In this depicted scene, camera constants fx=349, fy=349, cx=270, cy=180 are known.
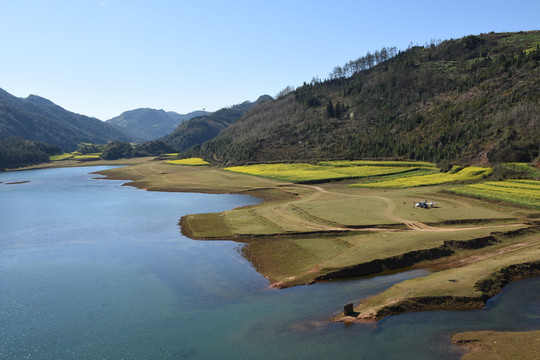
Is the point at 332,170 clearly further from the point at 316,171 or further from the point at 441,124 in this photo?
the point at 441,124

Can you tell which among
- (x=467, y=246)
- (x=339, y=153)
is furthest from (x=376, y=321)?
(x=339, y=153)

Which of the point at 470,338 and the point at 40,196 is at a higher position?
the point at 40,196

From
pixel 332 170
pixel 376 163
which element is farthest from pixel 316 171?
pixel 376 163

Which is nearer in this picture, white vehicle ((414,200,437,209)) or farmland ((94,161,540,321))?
farmland ((94,161,540,321))

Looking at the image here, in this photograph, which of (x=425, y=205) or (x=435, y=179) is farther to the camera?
(x=435, y=179)

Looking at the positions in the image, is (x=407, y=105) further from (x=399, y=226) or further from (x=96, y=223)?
(x=96, y=223)

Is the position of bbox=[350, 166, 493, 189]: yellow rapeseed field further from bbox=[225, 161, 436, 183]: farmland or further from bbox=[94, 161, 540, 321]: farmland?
bbox=[225, 161, 436, 183]: farmland

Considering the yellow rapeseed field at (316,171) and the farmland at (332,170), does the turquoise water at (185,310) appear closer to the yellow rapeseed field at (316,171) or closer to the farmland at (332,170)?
the yellow rapeseed field at (316,171)

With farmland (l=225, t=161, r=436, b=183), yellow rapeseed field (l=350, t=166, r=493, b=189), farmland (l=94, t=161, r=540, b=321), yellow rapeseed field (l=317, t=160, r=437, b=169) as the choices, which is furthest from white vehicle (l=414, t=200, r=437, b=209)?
yellow rapeseed field (l=317, t=160, r=437, b=169)

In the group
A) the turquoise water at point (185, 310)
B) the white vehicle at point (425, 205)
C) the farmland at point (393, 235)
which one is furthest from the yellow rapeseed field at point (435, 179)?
the turquoise water at point (185, 310)
